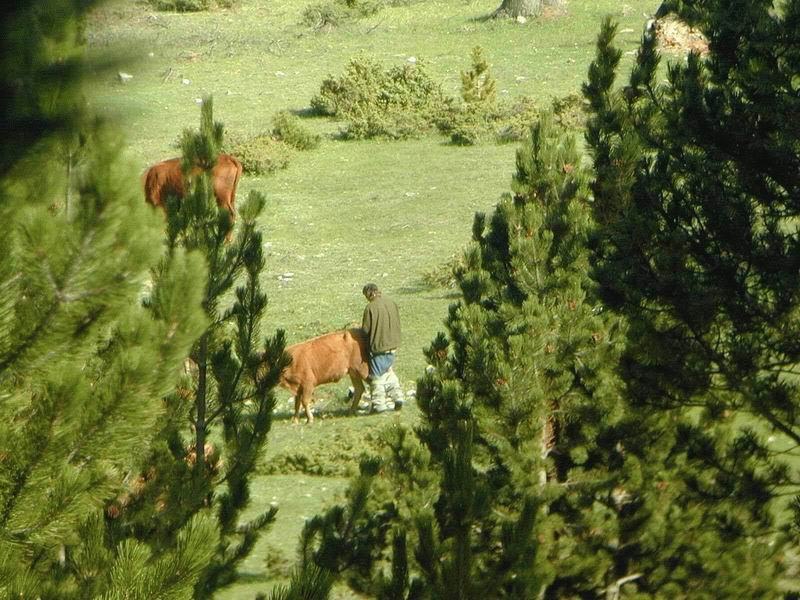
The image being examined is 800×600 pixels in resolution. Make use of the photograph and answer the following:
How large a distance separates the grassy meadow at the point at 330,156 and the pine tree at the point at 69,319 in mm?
152

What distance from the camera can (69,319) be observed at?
4.00 m

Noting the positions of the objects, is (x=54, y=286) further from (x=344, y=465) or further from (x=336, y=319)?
(x=336, y=319)

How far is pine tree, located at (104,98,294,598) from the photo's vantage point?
7.13 metres

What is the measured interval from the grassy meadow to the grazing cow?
1.30ft

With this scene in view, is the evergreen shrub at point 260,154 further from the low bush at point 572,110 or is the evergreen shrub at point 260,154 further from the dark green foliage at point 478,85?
the low bush at point 572,110

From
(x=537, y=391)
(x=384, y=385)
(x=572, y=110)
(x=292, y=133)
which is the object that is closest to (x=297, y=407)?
(x=384, y=385)

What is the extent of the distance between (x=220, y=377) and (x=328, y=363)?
28.7 ft

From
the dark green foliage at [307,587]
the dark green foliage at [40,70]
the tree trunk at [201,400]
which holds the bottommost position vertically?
the tree trunk at [201,400]

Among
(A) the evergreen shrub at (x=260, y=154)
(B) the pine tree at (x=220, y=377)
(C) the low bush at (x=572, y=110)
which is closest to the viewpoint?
(B) the pine tree at (x=220, y=377)

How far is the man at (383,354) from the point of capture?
16.2 m

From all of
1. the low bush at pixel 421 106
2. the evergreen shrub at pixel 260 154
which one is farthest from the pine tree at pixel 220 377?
the low bush at pixel 421 106

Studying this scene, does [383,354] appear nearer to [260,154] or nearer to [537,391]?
[537,391]

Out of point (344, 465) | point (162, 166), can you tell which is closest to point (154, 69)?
point (344, 465)

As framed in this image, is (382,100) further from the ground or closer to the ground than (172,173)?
closer to the ground
